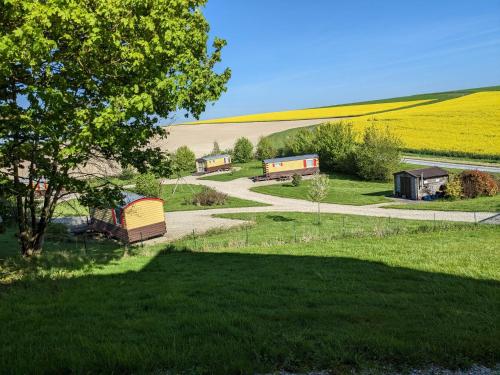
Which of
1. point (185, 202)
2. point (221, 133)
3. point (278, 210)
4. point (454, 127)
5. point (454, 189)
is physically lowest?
point (278, 210)

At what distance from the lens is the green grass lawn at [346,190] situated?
3931cm

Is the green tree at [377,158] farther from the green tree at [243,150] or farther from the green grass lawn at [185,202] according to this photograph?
the green tree at [243,150]

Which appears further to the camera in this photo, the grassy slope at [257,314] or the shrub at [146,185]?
the shrub at [146,185]

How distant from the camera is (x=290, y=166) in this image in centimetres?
5553

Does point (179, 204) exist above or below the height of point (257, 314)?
below

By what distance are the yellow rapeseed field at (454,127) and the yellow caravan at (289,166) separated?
17260 millimetres

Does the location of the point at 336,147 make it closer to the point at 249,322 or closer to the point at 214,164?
the point at 214,164

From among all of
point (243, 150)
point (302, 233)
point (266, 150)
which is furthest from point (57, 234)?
point (243, 150)

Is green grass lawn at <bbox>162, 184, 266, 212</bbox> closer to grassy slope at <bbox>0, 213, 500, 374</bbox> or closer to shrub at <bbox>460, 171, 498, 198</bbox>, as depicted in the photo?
shrub at <bbox>460, 171, 498, 198</bbox>

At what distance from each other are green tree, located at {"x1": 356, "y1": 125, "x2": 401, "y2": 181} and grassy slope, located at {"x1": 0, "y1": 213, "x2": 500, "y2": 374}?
3588 cm

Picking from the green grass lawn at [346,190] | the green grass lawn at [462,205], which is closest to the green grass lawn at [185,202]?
the green grass lawn at [346,190]

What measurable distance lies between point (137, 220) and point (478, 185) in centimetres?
2924

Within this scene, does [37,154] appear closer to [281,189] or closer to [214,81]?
[214,81]

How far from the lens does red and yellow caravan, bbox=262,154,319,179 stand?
179 ft
